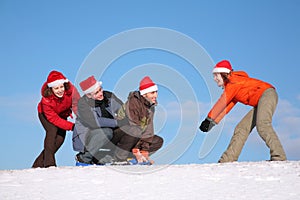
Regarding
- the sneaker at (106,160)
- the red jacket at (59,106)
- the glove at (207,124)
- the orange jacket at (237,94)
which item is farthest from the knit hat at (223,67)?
the red jacket at (59,106)

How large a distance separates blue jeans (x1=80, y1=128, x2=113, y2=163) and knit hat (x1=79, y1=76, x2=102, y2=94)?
23.1 inches

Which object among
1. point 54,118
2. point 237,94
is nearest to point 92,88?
point 54,118

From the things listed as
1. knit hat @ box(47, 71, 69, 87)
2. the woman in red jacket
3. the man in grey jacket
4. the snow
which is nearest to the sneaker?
the man in grey jacket

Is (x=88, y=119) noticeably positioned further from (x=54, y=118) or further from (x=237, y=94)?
(x=237, y=94)

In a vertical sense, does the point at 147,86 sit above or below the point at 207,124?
above

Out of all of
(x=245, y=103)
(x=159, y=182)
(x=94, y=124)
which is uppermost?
(x=245, y=103)

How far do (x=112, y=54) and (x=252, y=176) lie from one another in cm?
319

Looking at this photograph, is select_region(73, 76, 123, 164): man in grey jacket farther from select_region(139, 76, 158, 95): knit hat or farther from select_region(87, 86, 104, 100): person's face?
select_region(139, 76, 158, 95): knit hat

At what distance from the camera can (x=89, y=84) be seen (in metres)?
6.37

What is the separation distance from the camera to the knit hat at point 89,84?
6.32 meters

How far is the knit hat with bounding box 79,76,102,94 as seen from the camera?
6.32m

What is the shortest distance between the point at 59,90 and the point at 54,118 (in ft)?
1.30

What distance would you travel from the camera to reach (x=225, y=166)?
4707 mm

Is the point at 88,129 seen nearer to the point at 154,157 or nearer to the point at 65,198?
the point at 154,157
